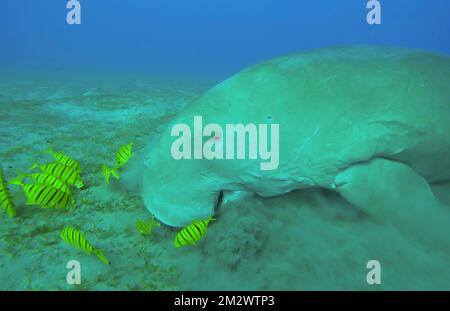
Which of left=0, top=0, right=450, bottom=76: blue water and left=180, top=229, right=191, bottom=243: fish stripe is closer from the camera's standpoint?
left=180, top=229, right=191, bottom=243: fish stripe

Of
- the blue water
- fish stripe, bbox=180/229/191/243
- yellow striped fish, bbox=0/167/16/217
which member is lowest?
fish stripe, bbox=180/229/191/243

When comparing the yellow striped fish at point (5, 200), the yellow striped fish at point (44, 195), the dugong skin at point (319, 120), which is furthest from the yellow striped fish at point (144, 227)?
the yellow striped fish at point (5, 200)

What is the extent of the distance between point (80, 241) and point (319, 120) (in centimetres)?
228

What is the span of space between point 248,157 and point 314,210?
0.89 m

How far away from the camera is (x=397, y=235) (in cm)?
231

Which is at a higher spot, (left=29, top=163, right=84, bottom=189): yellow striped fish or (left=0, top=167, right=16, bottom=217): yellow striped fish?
(left=29, top=163, right=84, bottom=189): yellow striped fish

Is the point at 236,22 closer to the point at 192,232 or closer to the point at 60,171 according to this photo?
the point at 60,171

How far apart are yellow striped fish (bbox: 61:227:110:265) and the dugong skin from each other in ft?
2.06

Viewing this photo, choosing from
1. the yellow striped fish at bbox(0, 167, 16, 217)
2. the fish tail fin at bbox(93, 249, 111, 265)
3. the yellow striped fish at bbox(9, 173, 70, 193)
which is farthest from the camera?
the yellow striped fish at bbox(9, 173, 70, 193)

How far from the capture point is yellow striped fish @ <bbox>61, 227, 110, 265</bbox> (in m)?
2.51

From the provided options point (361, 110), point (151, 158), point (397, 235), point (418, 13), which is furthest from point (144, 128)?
point (418, 13)

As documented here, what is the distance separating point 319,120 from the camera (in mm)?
2568

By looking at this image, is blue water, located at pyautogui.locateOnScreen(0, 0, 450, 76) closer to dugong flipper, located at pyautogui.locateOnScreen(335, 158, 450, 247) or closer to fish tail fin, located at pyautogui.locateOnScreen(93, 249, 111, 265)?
dugong flipper, located at pyautogui.locateOnScreen(335, 158, 450, 247)

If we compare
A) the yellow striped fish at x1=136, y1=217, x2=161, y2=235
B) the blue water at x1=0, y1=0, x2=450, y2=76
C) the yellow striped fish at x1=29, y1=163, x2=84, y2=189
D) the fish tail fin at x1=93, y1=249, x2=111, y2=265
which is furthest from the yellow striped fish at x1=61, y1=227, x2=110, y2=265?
the blue water at x1=0, y1=0, x2=450, y2=76
